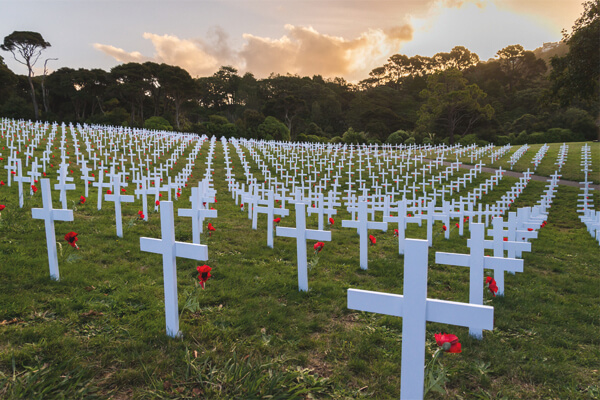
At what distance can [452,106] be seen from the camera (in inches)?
1861

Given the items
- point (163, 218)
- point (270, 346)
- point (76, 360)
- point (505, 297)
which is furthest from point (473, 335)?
point (76, 360)

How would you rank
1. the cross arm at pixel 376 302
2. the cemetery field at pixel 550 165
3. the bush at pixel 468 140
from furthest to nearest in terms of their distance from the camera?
1. the bush at pixel 468 140
2. the cemetery field at pixel 550 165
3. the cross arm at pixel 376 302

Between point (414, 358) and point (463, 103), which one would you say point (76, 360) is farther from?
point (463, 103)

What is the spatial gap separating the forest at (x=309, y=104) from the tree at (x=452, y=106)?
136mm

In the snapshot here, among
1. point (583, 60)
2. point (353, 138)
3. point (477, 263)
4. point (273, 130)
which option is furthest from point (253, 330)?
point (273, 130)

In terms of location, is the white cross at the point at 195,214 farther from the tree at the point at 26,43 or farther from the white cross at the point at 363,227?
the tree at the point at 26,43

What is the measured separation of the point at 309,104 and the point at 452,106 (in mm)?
26973

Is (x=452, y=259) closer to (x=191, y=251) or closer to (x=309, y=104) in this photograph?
(x=191, y=251)

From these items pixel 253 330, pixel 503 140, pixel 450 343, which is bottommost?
pixel 253 330

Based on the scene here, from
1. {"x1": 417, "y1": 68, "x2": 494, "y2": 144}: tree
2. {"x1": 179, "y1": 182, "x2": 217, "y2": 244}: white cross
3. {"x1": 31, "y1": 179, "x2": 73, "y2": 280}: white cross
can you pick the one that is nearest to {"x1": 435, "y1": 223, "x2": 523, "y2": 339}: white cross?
{"x1": 179, "y1": 182, "x2": 217, "y2": 244}: white cross

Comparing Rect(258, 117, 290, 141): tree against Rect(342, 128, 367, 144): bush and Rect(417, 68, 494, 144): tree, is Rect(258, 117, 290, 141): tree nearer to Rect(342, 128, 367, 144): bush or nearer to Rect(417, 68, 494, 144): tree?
Rect(342, 128, 367, 144): bush

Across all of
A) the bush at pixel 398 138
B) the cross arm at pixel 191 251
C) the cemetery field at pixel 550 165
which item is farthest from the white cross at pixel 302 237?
the bush at pixel 398 138

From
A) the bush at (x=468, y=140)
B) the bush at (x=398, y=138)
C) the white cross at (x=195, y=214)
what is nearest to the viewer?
the white cross at (x=195, y=214)

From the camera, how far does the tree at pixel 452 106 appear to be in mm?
46219
